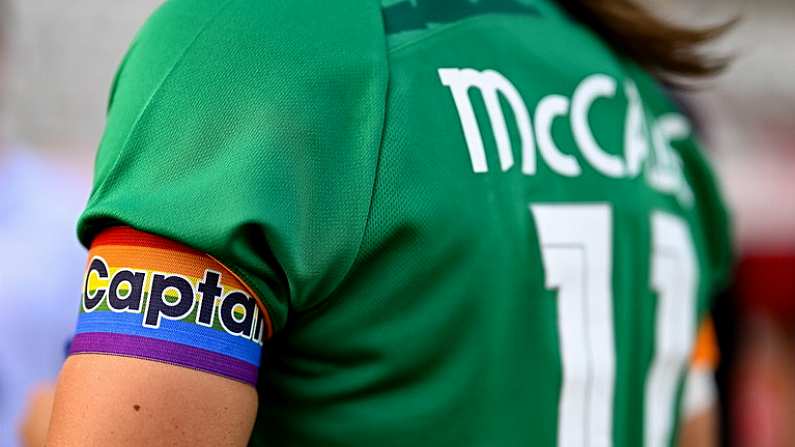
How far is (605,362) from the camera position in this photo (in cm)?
102

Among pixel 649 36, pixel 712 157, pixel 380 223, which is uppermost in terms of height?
pixel 649 36

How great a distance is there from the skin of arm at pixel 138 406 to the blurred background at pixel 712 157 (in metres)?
0.82

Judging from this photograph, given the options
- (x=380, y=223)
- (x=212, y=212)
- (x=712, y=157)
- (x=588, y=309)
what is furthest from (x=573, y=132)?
(x=712, y=157)

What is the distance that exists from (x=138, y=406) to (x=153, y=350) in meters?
0.04

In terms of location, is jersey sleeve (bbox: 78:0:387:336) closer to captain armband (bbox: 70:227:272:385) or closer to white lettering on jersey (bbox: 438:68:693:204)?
captain armband (bbox: 70:227:272:385)

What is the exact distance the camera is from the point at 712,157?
99.7 inches

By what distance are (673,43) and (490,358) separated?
20.0 inches

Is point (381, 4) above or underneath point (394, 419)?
above

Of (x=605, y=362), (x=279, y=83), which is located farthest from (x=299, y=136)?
(x=605, y=362)

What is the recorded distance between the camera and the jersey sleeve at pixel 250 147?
2.34 feet

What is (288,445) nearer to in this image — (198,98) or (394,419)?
(394,419)

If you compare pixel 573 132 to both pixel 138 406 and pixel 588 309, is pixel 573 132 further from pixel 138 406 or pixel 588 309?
pixel 138 406

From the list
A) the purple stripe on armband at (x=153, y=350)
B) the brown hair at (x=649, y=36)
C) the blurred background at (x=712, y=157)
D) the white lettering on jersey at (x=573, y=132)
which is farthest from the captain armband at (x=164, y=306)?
the blurred background at (x=712, y=157)

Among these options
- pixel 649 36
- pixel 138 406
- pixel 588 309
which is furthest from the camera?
pixel 649 36
